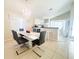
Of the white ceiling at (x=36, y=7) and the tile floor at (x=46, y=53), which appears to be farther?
the white ceiling at (x=36, y=7)

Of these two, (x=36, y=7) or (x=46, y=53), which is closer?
(x=46, y=53)

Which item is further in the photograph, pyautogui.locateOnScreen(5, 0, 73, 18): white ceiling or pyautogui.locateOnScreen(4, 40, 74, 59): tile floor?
pyautogui.locateOnScreen(5, 0, 73, 18): white ceiling

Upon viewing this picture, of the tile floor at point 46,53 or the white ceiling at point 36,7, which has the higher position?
the white ceiling at point 36,7

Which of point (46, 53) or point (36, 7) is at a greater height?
point (36, 7)

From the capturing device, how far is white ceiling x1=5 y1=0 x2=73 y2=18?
11.3 ft

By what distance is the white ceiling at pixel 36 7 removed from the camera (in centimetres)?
A: 346

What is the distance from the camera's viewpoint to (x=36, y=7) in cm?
376

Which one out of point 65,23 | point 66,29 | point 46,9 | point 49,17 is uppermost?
point 46,9

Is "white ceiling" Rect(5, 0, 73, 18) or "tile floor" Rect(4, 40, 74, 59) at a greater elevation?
"white ceiling" Rect(5, 0, 73, 18)

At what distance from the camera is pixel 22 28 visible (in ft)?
12.3

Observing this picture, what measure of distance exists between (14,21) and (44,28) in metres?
1.47
